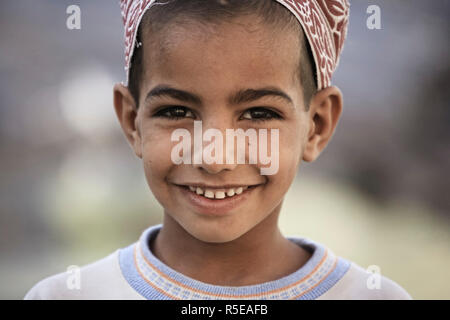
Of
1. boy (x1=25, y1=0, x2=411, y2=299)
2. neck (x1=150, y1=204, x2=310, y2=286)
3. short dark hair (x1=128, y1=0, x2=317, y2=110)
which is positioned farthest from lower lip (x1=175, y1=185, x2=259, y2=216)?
short dark hair (x1=128, y1=0, x2=317, y2=110)

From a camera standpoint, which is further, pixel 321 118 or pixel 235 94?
pixel 321 118

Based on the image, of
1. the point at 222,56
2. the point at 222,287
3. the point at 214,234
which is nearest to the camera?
the point at 222,56

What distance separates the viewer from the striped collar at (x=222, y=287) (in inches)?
59.1

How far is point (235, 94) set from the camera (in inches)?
51.4

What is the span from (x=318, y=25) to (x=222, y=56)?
1.16 ft

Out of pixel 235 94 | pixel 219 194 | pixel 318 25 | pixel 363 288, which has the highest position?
pixel 318 25

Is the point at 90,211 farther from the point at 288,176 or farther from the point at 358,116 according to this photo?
the point at 288,176

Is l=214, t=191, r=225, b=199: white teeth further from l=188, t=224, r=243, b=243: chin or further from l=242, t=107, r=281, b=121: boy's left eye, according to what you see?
l=242, t=107, r=281, b=121: boy's left eye

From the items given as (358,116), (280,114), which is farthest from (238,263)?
(358,116)

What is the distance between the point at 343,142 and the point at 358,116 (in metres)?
0.23

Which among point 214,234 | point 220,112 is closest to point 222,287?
point 214,234

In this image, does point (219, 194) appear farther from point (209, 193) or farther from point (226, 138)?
point (226, 138)

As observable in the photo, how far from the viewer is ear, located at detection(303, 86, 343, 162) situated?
1.55 m

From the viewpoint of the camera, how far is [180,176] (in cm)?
139
